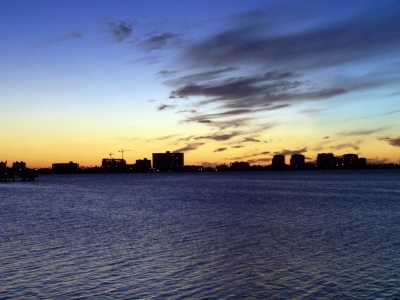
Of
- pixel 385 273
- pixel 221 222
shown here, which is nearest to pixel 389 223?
pixel 221 222

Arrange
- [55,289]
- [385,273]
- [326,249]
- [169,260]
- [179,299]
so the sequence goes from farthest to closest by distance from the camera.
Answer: [326,249], [169,260], [385,273], [55,289], [179,299]

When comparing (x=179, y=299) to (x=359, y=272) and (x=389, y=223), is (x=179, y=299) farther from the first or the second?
(x=389, y=223)

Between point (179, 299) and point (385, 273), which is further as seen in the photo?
point (385, 273)

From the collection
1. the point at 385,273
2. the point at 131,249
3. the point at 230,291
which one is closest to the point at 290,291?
the point at 230,291

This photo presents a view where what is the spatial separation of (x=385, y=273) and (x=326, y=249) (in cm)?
666

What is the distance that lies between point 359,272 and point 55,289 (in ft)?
53.6

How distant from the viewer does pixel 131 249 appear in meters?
28.8

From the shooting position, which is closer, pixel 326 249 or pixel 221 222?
pixel 326 249

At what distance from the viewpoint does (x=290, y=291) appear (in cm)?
1881

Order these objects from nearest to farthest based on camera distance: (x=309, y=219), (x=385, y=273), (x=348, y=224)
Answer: (x=385, y=273) → (x=348, y=224) → (x=309, y=219)

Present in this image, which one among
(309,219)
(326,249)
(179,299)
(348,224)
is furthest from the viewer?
(309,219)

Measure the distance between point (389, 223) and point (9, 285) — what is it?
3857cm

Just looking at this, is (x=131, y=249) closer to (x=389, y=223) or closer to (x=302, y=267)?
(x=302, y=267)

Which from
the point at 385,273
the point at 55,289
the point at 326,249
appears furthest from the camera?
the point at 326,249
